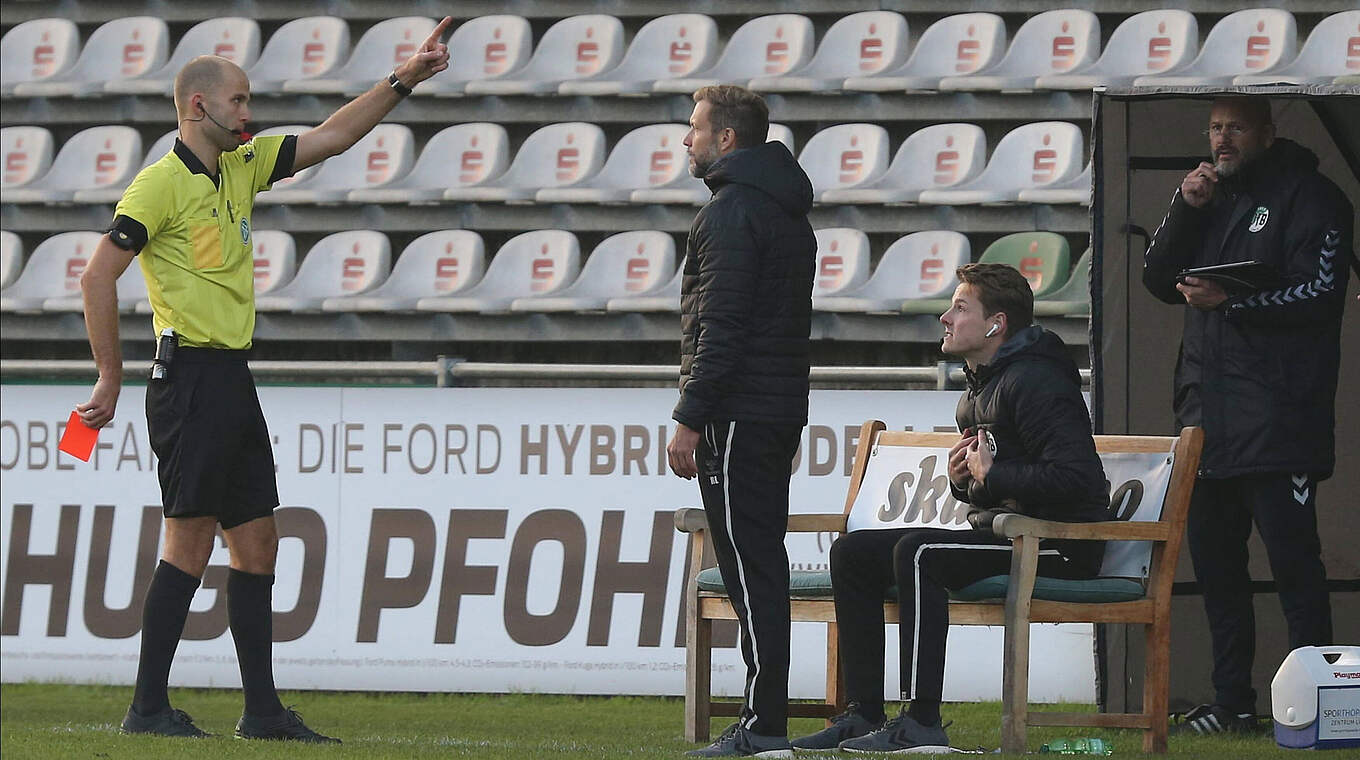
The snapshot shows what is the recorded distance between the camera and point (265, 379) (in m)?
7.73

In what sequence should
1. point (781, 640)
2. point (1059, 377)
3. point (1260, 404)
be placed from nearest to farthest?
point (781, 640) < point (1059, 377) < point (1260, 404)

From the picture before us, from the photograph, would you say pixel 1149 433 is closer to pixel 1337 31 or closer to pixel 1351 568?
pixel 1351 568

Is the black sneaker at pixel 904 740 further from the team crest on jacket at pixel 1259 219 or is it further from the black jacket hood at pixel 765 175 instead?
the team crest on jacket at pixel 1259 219

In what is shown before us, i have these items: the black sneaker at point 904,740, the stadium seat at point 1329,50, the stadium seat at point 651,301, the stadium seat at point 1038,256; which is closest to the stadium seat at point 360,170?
the stadium seat at point 651,301

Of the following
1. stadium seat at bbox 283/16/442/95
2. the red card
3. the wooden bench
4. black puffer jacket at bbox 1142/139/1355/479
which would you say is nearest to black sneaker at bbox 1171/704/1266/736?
the wooden bench

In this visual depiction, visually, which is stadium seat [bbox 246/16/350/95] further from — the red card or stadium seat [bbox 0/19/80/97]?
the red card

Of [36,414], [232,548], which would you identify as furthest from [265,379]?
[232,548]

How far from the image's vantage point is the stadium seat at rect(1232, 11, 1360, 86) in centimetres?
975

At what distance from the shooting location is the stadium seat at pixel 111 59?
11789 mm

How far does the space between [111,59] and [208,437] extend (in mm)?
7451

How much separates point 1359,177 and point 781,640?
A: 270cm

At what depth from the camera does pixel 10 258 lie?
11.2 metres

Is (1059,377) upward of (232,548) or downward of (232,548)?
upward

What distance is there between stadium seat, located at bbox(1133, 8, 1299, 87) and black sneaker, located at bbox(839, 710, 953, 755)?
595 cm
